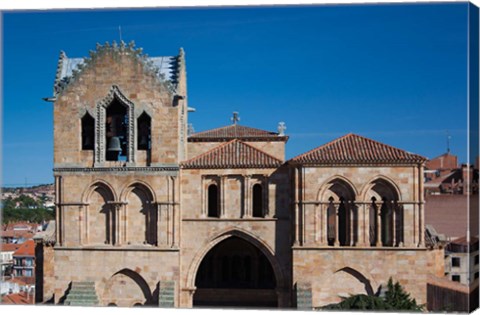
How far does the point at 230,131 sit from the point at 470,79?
12.8m

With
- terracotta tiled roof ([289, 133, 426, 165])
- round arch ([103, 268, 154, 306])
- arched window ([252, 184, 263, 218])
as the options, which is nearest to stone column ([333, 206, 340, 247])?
terracotta tiled roof ([289, 133, 426, 165])

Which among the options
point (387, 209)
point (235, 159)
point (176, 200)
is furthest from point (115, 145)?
point (387, 209)

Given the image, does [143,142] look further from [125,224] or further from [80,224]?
[80,224]

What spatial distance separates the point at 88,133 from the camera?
93.5 ft

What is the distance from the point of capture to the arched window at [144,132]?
28038 millimetres

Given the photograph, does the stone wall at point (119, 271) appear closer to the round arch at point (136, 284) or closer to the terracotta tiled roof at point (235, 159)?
the round arch at point (136, 284)

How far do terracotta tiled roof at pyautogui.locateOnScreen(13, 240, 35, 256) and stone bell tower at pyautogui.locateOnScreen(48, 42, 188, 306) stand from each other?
20.7ft

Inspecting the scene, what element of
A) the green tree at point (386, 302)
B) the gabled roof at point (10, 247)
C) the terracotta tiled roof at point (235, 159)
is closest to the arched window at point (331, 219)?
the terracotta tiled roof at point (235, 159)

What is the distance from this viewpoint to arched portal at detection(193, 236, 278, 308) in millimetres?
30406

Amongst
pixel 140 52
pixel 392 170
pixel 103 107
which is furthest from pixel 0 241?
pixel 392 170

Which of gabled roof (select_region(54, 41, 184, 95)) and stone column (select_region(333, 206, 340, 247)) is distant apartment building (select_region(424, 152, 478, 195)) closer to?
stone column (select_region(333, 206, 340, 247))

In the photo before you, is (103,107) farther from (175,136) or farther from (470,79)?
(470,79)

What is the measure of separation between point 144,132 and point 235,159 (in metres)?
3.18

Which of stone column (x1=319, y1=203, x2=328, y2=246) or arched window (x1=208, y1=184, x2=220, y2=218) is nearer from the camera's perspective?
stone column (x1=319, y1=203, x2=328, y2=246)
